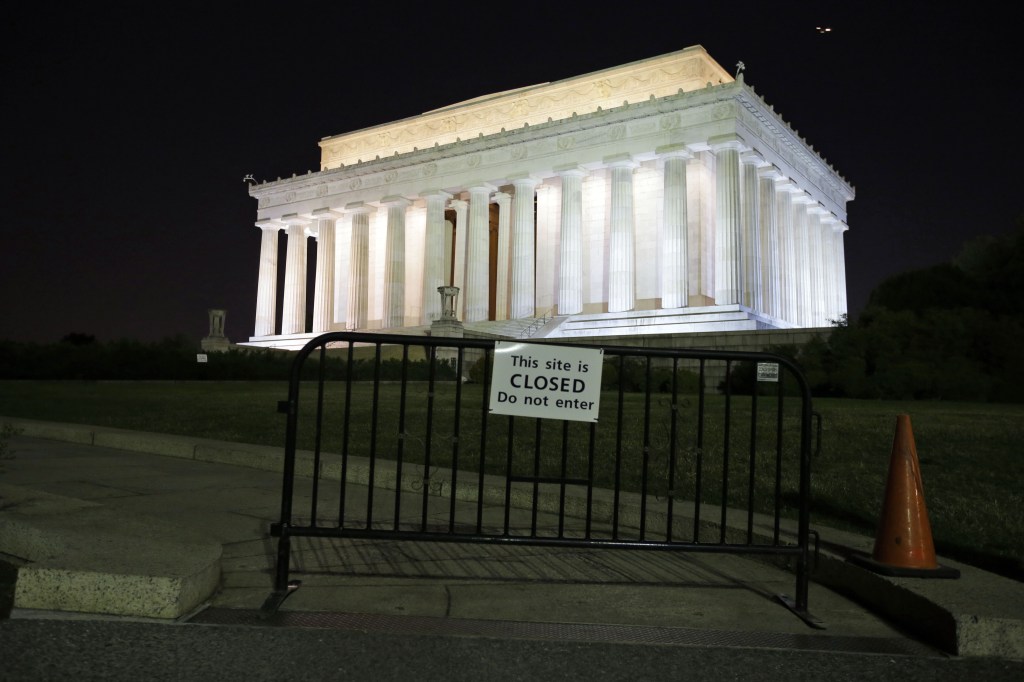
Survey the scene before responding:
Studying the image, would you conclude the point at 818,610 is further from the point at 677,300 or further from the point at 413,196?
the point at 413,196

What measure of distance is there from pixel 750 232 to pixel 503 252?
1491 cm

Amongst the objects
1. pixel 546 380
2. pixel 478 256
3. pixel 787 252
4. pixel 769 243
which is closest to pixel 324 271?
pixel 478 256

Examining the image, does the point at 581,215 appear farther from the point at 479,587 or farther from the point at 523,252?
the point at 479,587

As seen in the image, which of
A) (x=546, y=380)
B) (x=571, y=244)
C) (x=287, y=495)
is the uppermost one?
(x=571, y=244)

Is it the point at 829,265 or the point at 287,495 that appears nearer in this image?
the point at 287,495

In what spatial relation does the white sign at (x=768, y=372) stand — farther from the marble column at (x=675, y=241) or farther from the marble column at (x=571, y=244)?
the marble column at (x=571, y=244)

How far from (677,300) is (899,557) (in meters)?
34.3

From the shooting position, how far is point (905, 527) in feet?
16.1

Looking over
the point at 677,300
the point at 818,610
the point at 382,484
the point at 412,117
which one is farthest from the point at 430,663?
the point at 412,117

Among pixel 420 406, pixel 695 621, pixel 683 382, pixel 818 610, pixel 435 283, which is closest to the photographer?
pixel 695 621

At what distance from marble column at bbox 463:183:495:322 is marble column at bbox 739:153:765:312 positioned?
46.2 ft

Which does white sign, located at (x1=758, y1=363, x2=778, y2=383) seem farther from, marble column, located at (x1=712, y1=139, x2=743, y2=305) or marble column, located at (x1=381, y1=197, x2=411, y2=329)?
marble column, located at (x1=381, y1=197, x2=411, y2=329)

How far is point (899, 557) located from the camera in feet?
16.0

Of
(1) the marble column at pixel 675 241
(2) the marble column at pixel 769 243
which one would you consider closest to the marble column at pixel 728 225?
(1) the marble column at pixel 675 241
